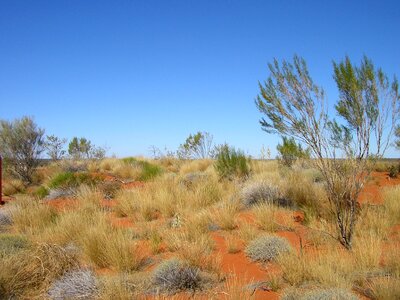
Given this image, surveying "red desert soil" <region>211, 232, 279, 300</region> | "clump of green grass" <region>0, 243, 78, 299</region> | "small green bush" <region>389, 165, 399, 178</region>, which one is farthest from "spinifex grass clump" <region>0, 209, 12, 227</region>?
A: "small green bush" <region>389, 165, 399, 178</region>

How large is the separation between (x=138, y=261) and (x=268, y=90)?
421cm

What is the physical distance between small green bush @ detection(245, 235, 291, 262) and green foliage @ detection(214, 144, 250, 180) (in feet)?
28.7

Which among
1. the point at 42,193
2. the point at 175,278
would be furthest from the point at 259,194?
the point at 42,193

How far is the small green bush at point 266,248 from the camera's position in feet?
19.8

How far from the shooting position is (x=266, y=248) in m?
6.18

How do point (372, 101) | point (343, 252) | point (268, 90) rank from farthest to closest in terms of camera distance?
point (268, 90)
point (372, 101)
point (343, 252)

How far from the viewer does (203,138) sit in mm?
27609

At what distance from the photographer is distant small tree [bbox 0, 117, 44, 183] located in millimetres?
18844

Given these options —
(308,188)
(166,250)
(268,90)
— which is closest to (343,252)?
(166,250)

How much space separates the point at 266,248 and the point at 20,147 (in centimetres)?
1661

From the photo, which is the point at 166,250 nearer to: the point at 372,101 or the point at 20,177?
the point at 372,101

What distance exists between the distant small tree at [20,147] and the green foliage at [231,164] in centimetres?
1008

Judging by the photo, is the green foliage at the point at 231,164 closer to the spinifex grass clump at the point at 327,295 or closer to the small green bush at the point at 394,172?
the small green bush at the point at 394,172

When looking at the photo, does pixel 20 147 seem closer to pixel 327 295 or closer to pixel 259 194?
pixel 259 194
